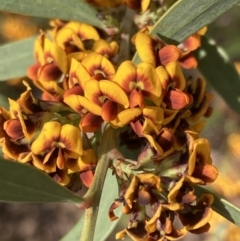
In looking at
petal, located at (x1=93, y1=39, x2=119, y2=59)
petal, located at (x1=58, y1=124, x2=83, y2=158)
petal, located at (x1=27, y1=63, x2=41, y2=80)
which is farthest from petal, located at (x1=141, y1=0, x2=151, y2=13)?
petal, located at (x1=58, y1=124, x2=83, y2=158)

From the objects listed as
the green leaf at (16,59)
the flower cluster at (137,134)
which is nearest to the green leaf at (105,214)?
the flower cluster at (137,134)

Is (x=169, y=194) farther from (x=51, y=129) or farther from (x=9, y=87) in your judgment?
(x=9, y=87)

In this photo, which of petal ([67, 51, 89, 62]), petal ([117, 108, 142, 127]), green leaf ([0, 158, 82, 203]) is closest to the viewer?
green leaf ([0, 158, 82, 203])

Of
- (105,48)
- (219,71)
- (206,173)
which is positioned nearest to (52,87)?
(105,48)

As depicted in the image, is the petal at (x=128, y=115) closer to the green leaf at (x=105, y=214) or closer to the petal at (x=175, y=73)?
the petal at (x=175, y=73)

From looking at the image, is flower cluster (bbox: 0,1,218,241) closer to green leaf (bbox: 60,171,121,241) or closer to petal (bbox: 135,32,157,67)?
petal (bbox: 135,32,157,67)

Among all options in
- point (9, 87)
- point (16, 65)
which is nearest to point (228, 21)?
point (9, 87)
